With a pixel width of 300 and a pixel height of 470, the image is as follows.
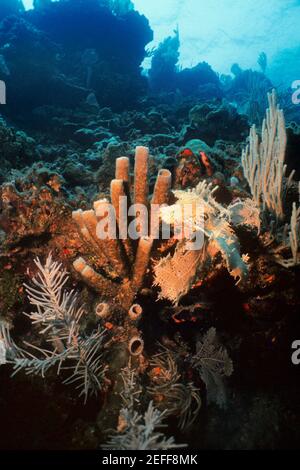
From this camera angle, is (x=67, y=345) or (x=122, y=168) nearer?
(x=67, y=345)

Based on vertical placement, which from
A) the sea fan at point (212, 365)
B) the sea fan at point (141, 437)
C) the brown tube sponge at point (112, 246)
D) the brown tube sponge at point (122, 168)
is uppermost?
the brown tube sponge at point (122, 168)

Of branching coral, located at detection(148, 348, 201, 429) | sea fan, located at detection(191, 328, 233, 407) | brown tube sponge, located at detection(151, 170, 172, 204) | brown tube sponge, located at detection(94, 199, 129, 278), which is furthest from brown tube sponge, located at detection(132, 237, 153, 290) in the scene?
sea fan, located at detection(191, 328, 233, 407)

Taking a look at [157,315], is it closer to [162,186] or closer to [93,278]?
[93,278]

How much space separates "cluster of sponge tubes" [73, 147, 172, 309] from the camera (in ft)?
8.14

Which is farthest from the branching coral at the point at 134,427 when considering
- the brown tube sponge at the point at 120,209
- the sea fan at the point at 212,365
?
the brown tube sponge at the point at 120,209

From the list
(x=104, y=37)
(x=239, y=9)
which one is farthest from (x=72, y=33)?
(x=239, y=9)

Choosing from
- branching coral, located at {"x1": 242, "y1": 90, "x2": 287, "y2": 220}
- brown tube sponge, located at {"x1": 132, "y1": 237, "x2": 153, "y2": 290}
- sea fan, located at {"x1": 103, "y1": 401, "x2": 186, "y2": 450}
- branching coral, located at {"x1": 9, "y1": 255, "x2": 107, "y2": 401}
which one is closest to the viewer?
sea fan, located at {"x1": 103, "y1": 401, "x2": 186, "y2": 450}

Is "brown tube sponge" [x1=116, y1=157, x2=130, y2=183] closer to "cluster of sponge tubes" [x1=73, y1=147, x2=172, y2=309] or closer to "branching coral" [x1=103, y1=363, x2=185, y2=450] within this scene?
"cluster of sponge tubes" [x1=73, y1=147, x2=172, y2=309]

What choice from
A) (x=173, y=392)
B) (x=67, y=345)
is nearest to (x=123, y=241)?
(x=67, y=345)

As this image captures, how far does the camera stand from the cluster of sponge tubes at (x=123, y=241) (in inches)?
97.7

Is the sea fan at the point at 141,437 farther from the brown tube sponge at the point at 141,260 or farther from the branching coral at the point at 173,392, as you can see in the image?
the brown tube sponge at the point at 141,260

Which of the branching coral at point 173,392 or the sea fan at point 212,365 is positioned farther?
the sea fan at point 212,365

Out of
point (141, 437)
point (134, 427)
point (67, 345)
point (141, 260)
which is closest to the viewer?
point (141, 437)

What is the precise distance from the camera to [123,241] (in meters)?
2.64
